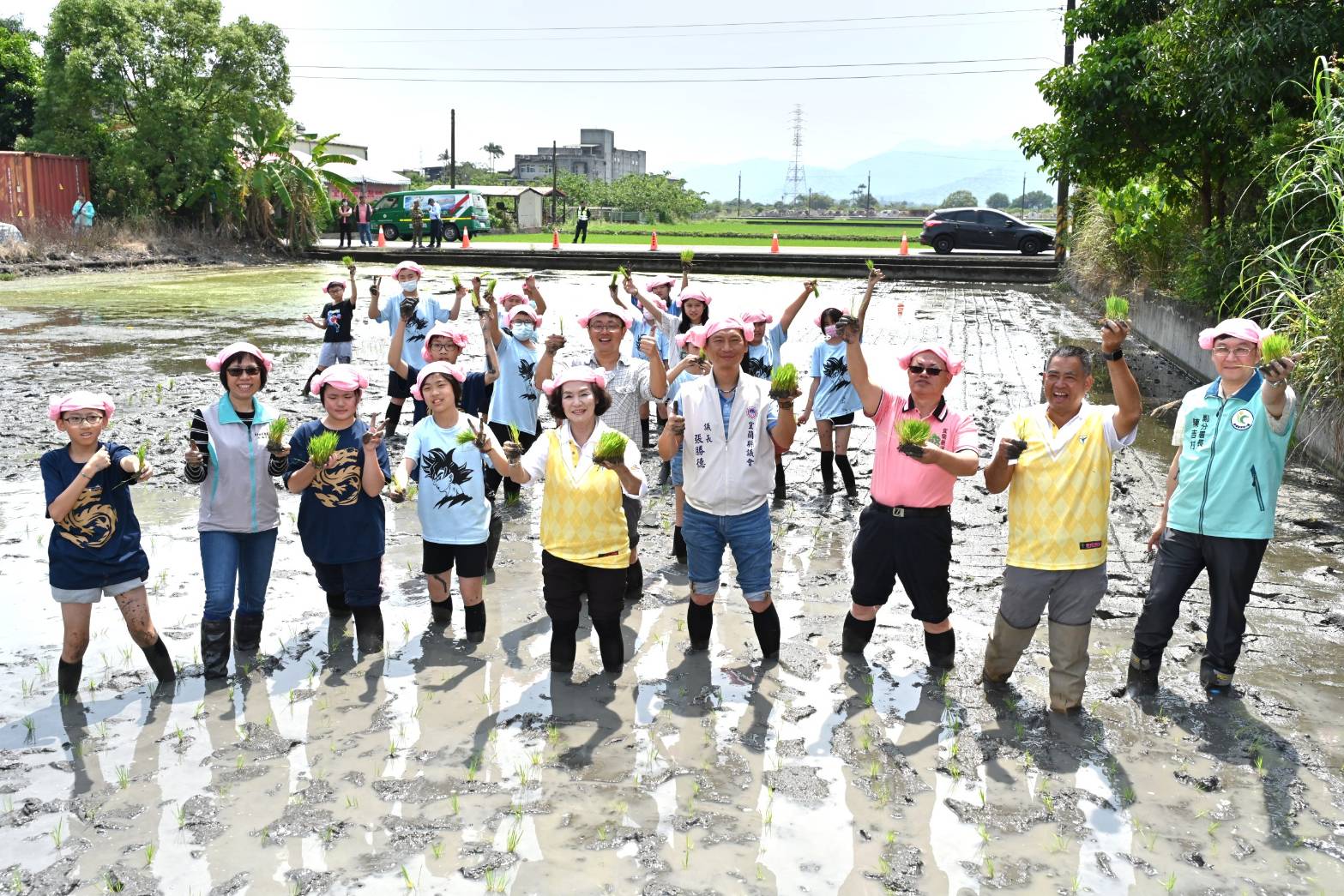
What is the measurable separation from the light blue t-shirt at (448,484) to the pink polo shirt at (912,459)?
211cm

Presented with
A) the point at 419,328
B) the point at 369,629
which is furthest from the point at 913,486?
the point at 419,328

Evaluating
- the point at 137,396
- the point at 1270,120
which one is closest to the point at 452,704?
the point at 137,396

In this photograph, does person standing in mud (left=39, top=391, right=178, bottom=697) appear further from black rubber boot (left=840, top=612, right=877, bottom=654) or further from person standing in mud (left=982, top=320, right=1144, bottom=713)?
person standing in mud (left=982, top=320, right=1144, bottom=713)

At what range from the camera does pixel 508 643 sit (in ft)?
20.7

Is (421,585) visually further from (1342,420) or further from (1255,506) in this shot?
(1342,420)

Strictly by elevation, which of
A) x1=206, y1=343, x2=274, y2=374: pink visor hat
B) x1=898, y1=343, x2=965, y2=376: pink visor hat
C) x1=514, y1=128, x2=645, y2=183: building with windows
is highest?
x1=514, y1=128, x2=645, y2=183: building with windows

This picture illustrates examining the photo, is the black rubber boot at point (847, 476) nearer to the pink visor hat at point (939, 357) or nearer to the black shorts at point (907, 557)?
the black shorts at point (907, 557)

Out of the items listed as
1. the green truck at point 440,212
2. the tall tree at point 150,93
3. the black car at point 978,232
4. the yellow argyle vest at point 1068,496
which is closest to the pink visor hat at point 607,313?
the yellow argyle vest at point 1068,496

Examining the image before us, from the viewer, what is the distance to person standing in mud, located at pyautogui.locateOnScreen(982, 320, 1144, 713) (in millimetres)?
5156

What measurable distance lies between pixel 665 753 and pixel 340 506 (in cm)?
214

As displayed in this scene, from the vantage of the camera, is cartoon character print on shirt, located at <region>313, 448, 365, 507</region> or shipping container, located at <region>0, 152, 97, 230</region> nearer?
cartoon character print on shirt, located at <region>313, 448, 365, 507</region>

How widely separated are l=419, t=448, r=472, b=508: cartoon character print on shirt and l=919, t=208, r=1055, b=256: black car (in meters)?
32.3

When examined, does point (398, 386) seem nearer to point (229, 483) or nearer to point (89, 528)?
point (229, 483)

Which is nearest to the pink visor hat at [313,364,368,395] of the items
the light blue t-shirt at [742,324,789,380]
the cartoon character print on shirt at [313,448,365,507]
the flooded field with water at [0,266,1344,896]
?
the cartoon character print on shirt at [313,448,365,507]
